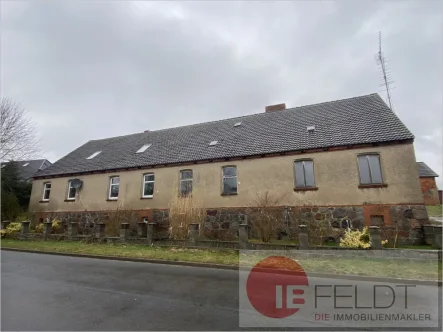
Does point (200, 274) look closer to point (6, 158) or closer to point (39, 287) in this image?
point (39, 287)

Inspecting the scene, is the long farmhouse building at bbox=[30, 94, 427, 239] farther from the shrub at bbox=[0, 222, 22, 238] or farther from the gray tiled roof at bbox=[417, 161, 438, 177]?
the gray tiled roof at bbox=[417, 161, 438, 177]

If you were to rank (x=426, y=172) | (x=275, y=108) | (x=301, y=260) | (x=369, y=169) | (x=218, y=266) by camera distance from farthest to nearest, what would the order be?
(x=426, y=172) < (x=275, y=108) < (x=369, y=169) < (x=301, y=260) < (x=218, y=266)

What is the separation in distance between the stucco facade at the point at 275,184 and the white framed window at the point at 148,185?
0.29m

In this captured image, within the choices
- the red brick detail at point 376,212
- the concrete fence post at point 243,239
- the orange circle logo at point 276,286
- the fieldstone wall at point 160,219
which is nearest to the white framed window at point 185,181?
the fieldstone wall at point 160,219

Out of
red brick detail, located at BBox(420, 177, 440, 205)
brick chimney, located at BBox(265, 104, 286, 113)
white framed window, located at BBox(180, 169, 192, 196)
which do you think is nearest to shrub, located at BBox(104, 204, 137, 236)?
white framed window, located at BBox(180, 169, 192, 196)

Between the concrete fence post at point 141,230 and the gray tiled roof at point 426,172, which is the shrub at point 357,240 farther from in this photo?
the gray tiled roof at point 426,172

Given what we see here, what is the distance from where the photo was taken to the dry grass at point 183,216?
472 inches

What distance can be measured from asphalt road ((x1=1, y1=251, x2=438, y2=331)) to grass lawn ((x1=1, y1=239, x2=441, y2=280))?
949 mm

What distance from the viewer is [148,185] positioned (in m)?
16.6

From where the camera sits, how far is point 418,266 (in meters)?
7.21

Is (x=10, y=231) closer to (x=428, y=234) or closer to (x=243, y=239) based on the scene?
(x=243, y=239)

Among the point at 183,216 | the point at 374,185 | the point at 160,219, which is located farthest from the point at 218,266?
the point at 374,185

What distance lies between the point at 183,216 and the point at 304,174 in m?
6.74

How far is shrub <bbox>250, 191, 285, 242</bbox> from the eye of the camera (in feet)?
36.3
